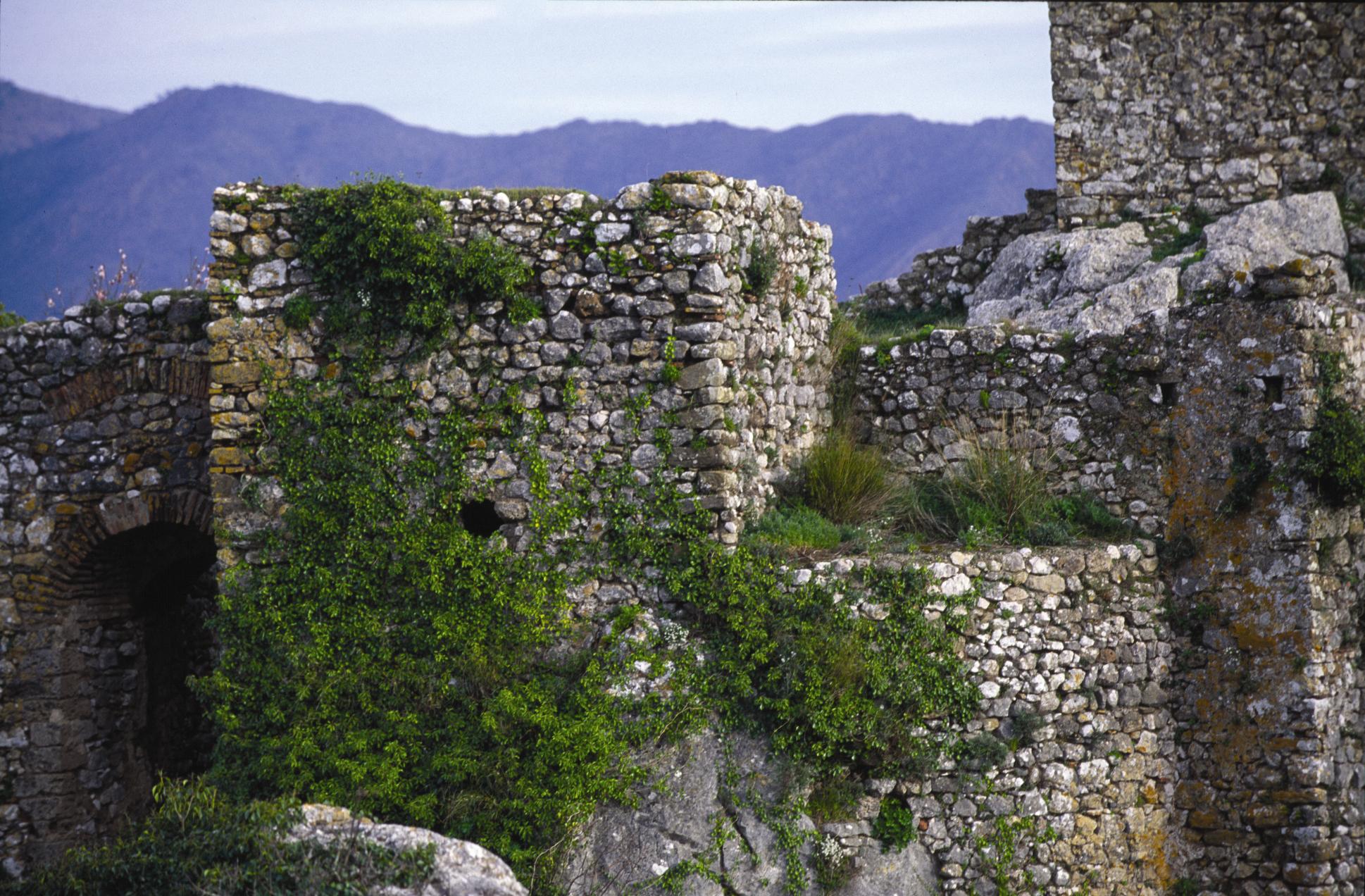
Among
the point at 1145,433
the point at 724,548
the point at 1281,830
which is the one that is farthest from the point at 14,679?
the point at 1281,830

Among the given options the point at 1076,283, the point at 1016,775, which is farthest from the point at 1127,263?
the point at 1016,775

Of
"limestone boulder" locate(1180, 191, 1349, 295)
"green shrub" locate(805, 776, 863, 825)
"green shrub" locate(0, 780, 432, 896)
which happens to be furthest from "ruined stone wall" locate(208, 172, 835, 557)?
"limestone boulder" locate(1180, 191, 1349, 295)

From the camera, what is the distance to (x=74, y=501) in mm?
10172

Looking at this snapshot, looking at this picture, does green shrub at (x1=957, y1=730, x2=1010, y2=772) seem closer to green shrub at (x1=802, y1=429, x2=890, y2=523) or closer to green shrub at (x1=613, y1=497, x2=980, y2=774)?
green shrub at (x1=613, y1=497, x2=980, y2=774)

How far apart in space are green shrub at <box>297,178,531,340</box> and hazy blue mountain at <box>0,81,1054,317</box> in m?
39.2

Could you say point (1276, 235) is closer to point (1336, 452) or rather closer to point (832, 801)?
point (1336, 452)

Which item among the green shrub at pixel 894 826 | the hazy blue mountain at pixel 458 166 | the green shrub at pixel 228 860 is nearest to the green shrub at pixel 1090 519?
the green shrub at pixel 894 826

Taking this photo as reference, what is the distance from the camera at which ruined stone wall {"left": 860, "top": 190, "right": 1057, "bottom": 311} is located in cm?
1348

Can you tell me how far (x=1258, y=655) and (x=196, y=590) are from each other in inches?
348

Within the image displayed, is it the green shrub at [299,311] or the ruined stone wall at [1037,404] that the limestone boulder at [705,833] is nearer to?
the ruined stone wall at [1037,404]

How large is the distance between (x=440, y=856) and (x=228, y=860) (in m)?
1.15

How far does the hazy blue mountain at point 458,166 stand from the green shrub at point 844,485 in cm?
3890

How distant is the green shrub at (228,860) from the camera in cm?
666

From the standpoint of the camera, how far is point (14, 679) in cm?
1030
